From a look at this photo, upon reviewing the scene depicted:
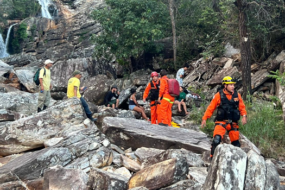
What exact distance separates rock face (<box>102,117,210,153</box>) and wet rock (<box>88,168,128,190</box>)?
203 cm

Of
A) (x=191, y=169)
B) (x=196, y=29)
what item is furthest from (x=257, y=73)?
(x=191, y=169)

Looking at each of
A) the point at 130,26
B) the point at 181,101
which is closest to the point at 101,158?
the point at 181,101

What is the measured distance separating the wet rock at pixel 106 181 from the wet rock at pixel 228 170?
1355 mm

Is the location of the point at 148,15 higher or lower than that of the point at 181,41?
higher

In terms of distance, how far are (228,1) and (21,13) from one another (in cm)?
2525

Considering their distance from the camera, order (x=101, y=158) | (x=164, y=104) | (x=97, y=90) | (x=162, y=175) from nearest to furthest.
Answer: (x=162, y=175) → (x=101, y=158) → (x=164, y=104) → (x=97, y=90)

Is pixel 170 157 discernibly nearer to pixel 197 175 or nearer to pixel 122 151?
pixel 197 175

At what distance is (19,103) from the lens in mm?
10555

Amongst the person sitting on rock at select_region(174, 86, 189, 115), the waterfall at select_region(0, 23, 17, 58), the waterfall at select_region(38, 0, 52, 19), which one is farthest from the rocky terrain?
the waterfall at select_region(38, 0, 52, 19)

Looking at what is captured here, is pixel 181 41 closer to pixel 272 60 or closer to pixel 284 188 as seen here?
pixel 272 60

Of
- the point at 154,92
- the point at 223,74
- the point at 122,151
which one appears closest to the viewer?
the point at 122,151

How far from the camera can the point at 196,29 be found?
56.2ft

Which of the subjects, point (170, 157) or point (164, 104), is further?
point (164, 104)

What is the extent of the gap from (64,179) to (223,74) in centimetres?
951
